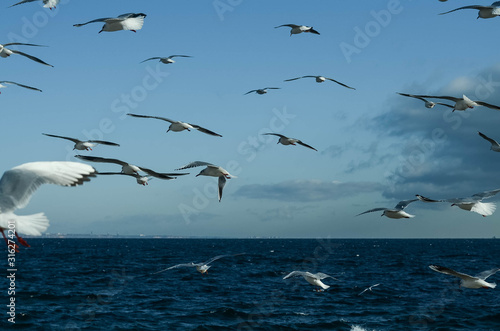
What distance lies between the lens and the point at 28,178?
9594 mm

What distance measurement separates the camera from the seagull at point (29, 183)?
9.25m

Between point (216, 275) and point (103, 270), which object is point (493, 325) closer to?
point (216, 275)

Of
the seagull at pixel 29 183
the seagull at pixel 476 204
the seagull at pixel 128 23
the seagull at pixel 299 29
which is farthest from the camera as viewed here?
the seagull at pixel 299 29

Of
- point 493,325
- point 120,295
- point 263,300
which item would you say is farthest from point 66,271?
point 493,325

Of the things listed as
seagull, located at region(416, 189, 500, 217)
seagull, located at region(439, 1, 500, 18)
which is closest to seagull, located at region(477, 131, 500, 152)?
seagull, located at region(416, 189, 500, 217)

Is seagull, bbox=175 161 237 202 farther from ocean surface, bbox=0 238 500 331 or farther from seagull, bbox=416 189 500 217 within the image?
ocean surface, bbox=0 238 500 331

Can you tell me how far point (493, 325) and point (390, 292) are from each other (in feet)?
45.6

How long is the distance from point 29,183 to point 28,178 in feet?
0.29

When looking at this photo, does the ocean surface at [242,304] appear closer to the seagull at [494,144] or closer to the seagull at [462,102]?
the seagull at [494,144]

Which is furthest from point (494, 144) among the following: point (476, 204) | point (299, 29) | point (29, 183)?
point (29, 183)

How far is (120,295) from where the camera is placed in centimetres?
4650

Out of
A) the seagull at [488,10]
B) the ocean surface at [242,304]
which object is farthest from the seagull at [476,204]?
the ocean surface at [242,304]

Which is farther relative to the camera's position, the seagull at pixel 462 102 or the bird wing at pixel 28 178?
the seagull at pixel 462 102

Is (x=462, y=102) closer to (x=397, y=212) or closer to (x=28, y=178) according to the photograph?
(x=397, y=212)
